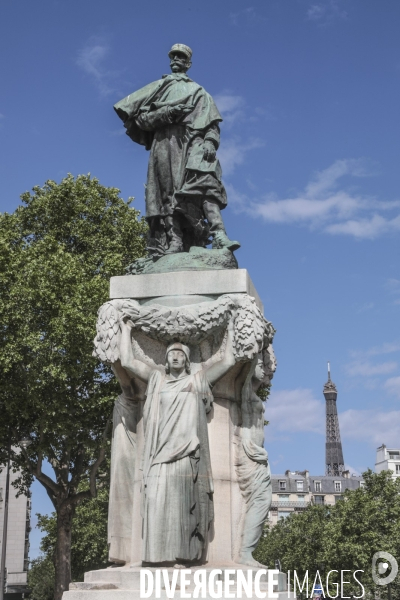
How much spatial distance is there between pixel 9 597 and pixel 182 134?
67626 mm

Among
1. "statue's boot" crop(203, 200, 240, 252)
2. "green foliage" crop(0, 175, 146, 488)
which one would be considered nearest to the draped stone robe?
"statue's boot" crop(203, 200, 240, 252)

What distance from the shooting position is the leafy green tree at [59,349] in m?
23.0

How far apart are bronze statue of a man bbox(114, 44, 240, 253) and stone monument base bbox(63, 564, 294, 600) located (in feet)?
13.2

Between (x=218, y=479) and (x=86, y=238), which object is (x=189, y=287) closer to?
(x=218, y=479)

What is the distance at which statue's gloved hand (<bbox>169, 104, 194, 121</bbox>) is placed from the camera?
991 cm

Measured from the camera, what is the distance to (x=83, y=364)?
22938 millimetres

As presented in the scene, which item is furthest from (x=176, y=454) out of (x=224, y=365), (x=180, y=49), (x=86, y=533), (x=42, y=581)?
(x=42, y=581)

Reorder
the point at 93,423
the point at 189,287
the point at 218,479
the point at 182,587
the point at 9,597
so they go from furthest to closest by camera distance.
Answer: the point at 9,597, the point at 93,423, the point at 189,287, the point at 218,479, the point at 182,587

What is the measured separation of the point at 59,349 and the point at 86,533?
26.1m

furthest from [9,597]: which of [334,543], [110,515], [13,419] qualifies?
[110,515]

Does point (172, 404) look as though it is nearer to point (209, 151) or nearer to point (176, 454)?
point (176, 454)

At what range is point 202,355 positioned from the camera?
348 inches

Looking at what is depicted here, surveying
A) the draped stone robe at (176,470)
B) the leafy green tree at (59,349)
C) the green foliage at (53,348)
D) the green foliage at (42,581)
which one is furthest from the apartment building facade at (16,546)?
the draped stone robe at (176,470)

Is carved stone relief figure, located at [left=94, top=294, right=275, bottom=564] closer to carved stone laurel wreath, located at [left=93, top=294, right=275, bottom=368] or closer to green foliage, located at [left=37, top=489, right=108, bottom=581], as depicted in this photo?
carved stone laurel wreath, located at [left=93, top=294, right=275, bottom=368]
